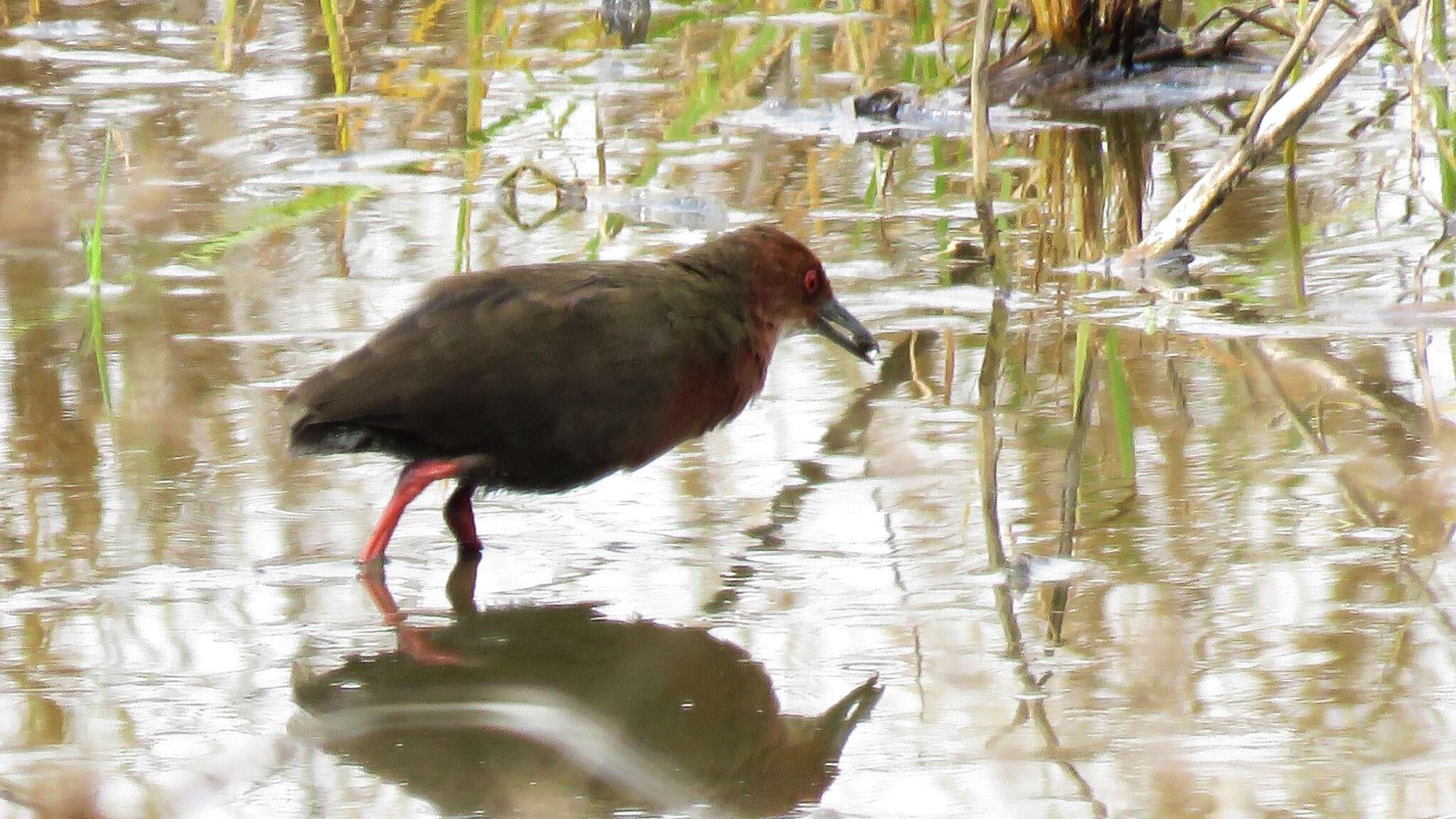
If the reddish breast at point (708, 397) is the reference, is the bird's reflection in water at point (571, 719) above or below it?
below

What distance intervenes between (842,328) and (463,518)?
3.74 ft

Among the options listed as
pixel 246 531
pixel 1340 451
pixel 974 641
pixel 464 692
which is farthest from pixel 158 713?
pixel 1340 451

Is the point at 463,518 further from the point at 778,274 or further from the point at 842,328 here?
the point at 842,328

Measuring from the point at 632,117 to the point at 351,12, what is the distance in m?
2.32

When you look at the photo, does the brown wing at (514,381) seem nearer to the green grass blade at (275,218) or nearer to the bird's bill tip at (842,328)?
the bird's bill tip at (842,328)

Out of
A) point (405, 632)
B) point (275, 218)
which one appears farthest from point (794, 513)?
point (275, 218)

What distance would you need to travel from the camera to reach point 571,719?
10.5ft

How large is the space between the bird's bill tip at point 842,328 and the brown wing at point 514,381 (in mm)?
645

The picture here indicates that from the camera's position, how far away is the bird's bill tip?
4656 millimetres

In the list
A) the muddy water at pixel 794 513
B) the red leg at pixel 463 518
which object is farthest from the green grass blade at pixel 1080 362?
the red leg at pixel 463 518

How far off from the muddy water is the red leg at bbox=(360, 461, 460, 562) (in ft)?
0.19

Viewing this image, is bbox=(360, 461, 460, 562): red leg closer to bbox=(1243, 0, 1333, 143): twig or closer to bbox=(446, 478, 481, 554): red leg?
bbox=(446, 478, 481, 554): red leg

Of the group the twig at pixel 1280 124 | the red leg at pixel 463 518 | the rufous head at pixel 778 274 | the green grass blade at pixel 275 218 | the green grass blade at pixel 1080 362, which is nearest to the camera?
the red leg at pixel 463 518

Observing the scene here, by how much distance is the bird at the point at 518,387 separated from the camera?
385 cm
